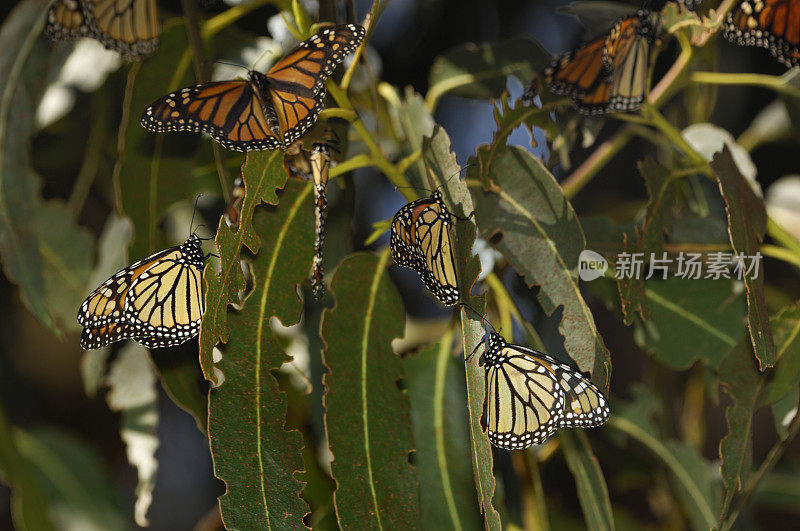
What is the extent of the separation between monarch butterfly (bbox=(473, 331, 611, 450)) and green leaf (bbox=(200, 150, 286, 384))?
0.25 meters

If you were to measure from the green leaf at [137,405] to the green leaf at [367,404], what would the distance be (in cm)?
30

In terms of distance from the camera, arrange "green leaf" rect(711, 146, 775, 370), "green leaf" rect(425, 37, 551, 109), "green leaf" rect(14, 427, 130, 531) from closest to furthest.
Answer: "green leaf" rect(711, 146, 775, 370) → "green leaf" rect(425, 37, 551, 109) → "green leaf" rect(14, 427, 130, 531)

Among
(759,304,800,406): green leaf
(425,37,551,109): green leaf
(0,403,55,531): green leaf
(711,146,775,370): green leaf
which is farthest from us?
(425,37,551,109): green leaf

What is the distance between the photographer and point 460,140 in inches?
49.4

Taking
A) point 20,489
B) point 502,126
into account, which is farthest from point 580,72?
point 20,489

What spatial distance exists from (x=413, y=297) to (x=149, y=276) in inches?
34.5

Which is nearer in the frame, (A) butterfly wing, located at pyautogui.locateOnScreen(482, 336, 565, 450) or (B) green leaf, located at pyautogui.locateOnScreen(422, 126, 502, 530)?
(B) green leaf, located at pyautogui.locateOnScreen(422, 126, 502, 530)

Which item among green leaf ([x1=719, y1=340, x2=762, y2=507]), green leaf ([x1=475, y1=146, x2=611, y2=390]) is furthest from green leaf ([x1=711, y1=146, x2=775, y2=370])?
green leaf ([x1=475, y1=146, x2=611, y2=390])

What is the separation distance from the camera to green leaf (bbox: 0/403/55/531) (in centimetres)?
82

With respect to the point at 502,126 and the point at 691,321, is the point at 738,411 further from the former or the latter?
the point at 502,126

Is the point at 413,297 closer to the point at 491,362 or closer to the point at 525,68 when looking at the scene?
the point at 525,68

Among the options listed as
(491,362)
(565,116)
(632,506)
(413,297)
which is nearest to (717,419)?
(632,506)

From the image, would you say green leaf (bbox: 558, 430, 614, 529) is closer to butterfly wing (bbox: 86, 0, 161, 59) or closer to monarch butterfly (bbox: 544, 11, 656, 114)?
monarch butterfly (bbox: 544, 11, 656, 114)

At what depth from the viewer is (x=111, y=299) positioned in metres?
0.68
